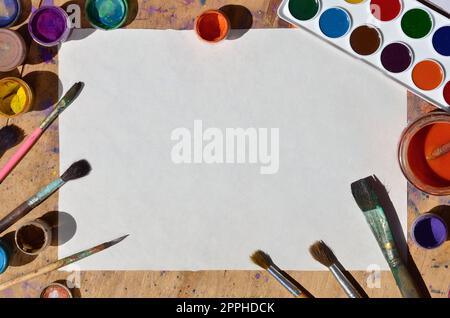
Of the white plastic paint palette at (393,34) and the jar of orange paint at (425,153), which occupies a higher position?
the white plastic paint palette at (393,34)

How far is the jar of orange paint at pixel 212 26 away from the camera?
4.18 ft

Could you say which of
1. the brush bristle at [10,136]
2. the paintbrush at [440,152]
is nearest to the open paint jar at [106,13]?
the brush bristle at [10,136]

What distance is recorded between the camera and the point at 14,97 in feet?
4.23

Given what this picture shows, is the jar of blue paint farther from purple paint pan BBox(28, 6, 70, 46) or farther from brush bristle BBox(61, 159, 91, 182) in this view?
purple paint pan BBox(28, 6, 70, 46)

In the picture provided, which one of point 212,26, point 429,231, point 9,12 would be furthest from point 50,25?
point 429,231

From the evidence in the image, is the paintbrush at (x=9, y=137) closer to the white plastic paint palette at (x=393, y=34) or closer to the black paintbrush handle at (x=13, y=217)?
the black paintbrush handle at (x=13, y=217)

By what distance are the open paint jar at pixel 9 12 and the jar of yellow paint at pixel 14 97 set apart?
13 cm

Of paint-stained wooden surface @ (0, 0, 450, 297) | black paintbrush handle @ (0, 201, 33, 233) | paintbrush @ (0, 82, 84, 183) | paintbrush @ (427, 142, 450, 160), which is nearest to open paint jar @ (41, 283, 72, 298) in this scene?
paint-stained wooden surface @ (0, 0, 450, 297)

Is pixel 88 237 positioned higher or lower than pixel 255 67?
lower
